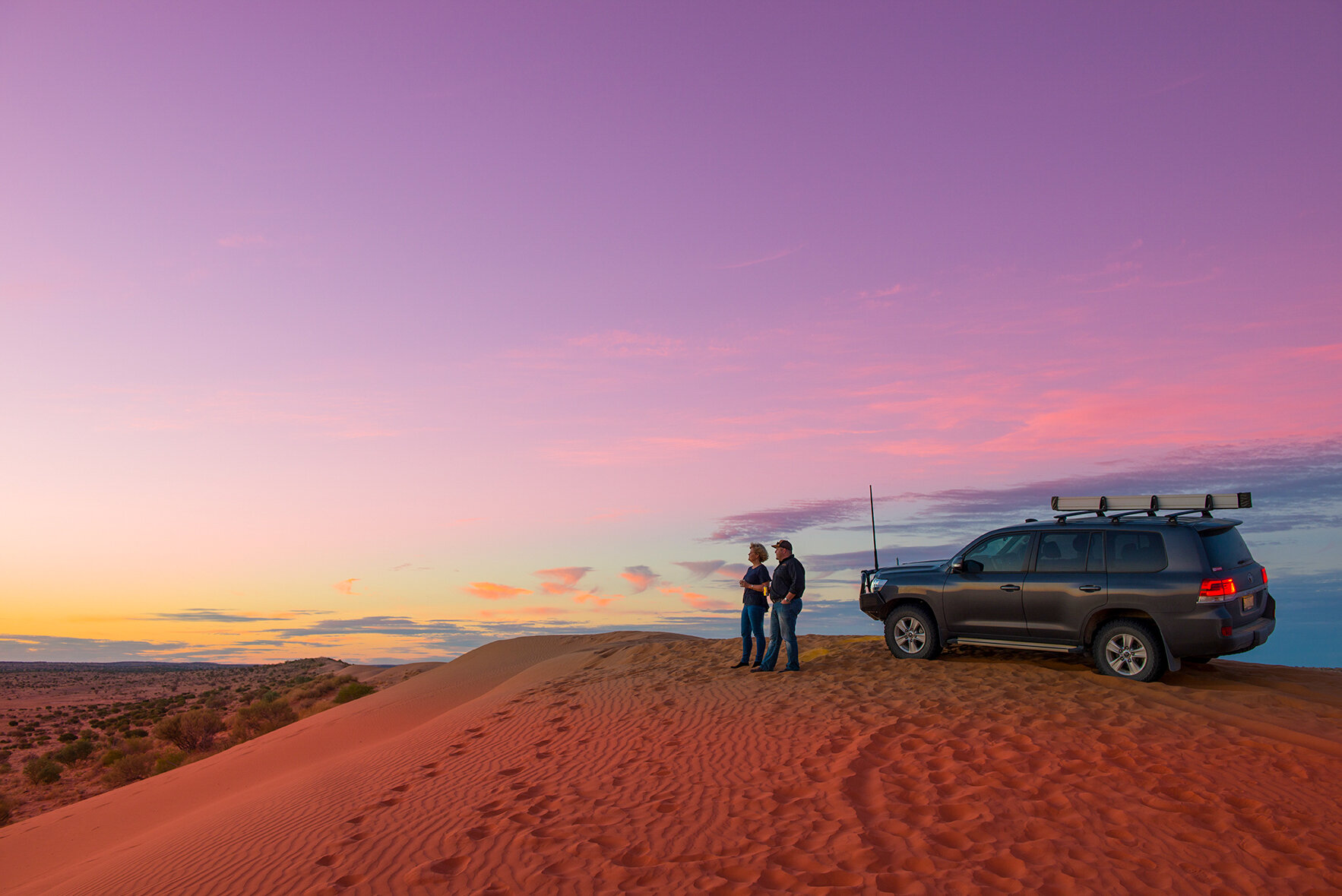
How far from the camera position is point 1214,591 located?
1104 cm

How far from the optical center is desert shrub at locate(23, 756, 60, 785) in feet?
80.4

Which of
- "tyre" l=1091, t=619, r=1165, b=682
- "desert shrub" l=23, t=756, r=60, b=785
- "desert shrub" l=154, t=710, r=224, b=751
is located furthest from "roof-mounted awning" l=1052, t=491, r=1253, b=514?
"desert shrub" l=23, t=756, r=60, b=785

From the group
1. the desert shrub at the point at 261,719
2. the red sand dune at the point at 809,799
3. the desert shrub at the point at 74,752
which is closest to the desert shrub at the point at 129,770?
the desert shrub at the point at 261,719

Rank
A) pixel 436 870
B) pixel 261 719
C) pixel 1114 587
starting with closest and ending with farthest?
pixel 436 870
pixel 1114 587
pixel 261 719

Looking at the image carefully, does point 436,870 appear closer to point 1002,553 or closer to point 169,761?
point 1002,553

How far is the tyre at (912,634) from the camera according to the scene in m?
13.9

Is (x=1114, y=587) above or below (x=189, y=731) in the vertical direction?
above

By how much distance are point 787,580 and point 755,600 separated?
118 centimetres

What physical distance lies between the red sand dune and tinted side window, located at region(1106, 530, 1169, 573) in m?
1.73

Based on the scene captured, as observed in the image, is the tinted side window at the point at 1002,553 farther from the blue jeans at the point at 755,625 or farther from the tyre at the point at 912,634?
the blue jeans at the point at 755,625

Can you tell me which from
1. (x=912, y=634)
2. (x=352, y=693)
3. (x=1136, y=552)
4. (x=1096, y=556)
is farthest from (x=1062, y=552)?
(x=352, y=693)

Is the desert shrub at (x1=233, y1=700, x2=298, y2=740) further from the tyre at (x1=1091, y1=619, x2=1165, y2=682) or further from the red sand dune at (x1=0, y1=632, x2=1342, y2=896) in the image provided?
the tyre at (x1=1091, y1=619, x2=1165, y2=682)

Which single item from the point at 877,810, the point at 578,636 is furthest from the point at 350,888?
the point at 578,636

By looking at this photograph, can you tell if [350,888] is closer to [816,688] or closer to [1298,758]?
[816,688]
